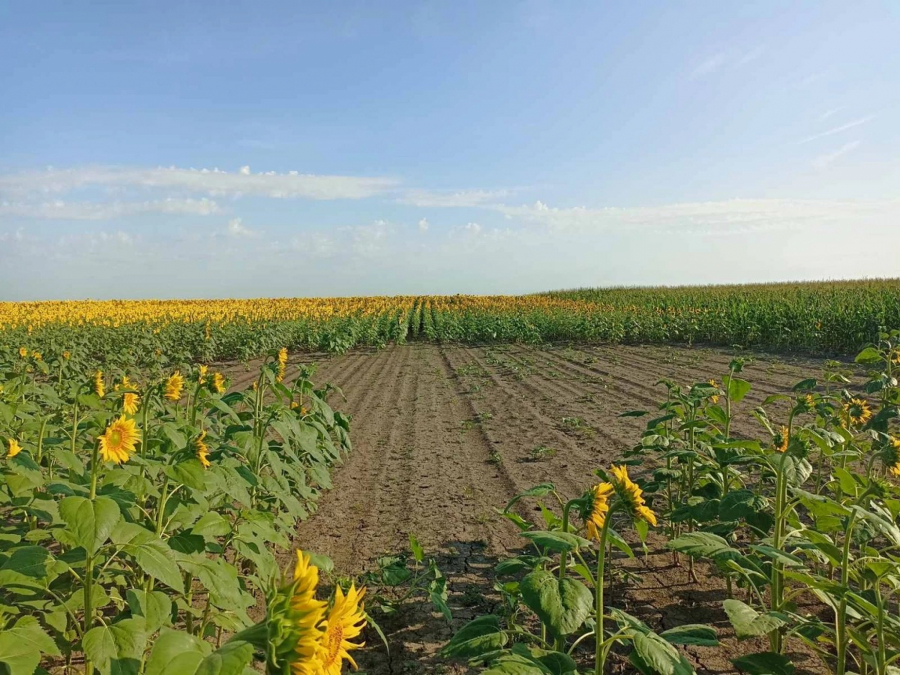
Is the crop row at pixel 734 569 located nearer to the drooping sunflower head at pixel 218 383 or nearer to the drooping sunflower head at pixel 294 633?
the drooping sunflower head at pixel 294 633

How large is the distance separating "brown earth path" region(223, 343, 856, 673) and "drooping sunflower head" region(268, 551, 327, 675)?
2.29 m

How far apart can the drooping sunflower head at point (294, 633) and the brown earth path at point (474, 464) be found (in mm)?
2285

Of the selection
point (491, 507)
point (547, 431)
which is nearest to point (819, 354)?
point (547, 431)

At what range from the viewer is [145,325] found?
19625 mm

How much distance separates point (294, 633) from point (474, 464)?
5.71 metres

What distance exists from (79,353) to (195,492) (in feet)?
44.9

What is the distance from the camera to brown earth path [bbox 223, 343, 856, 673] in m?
3.34

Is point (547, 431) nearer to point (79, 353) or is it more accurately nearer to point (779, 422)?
point (779, 422)

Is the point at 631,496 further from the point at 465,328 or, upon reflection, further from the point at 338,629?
the point at 465,328

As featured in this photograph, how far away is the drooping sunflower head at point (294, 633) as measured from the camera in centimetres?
88

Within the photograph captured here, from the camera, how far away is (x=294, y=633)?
0.89 meters

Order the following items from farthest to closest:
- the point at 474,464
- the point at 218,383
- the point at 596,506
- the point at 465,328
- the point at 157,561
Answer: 1. the point at 465,328
2. the point at 474,464
3. the point at 218,383
4. the point at 596,506
5. the point at 157,561

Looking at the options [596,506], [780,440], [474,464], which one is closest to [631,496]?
[596,506]

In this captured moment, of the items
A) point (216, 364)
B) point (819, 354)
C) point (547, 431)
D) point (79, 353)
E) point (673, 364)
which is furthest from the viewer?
point (216, 364)
